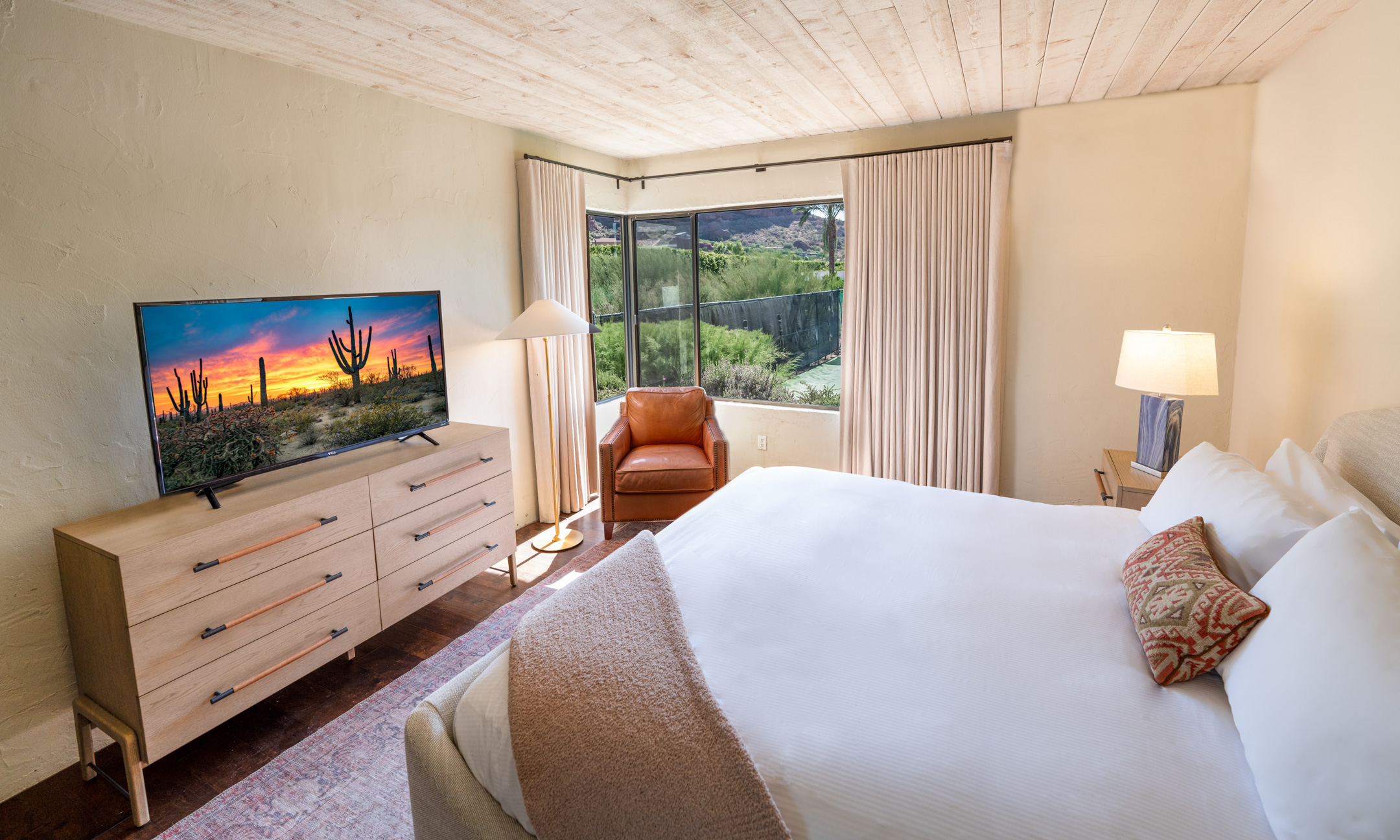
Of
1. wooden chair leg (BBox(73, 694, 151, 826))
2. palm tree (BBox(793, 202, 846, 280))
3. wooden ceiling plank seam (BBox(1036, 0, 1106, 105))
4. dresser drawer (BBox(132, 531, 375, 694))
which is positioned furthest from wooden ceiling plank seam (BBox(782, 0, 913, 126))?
wooden chair leg (BBox(73, 694, 151, 826))

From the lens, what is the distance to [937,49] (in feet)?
8.30

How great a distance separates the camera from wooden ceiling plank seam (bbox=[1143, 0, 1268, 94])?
2207mm

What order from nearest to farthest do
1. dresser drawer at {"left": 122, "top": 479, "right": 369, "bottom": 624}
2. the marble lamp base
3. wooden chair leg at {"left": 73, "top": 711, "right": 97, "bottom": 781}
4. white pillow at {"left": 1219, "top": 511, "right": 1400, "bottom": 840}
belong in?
white pillow at {"left": 1219, "top": 511, "right": 1400, "bottom": 840}, dresser drawer at {"left": 122, "top": 479, "right": 369, "bottom": 624}, wooden chair leg at {"left": 73, "top": 711, "right": 97, "bottom": 781}, the marble lamp base

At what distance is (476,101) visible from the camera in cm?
316

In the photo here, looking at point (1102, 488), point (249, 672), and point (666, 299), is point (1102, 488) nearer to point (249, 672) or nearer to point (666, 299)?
point (666, 299)

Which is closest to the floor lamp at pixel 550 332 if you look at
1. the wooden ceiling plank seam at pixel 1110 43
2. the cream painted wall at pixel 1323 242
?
the wooden ceiling plank seam at pixel 1110 43

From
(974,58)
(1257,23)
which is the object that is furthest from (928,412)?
(1257,23)

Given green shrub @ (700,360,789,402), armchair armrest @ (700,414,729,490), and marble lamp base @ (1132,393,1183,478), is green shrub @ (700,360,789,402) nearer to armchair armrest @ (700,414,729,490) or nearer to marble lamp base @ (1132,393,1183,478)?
armchair armrest @ (700,414,729,490)

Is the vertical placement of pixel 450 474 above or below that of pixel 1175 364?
below

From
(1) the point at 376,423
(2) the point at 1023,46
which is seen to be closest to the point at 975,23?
(2) the point at 1023,46

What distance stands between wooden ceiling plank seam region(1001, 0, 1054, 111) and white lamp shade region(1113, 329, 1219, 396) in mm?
1209

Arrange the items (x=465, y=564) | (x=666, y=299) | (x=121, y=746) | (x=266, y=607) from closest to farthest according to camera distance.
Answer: (x=121, y=746), (x=266, y=607), (x=465, y=564), (x=666, y=299)

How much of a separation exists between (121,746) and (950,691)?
2.30m

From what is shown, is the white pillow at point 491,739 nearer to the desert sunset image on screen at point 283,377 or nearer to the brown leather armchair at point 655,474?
the desert sunset image on screen at point 283,377
